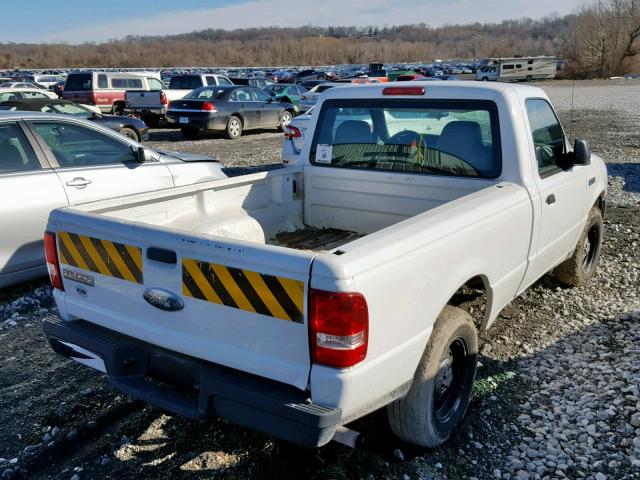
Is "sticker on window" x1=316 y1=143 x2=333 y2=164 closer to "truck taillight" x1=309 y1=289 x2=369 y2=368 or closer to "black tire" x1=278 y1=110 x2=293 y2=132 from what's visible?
"truck taillight" x1=309 y1=289 x2=369 y2=368

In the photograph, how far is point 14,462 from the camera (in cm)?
316

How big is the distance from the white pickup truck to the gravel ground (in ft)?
1.04

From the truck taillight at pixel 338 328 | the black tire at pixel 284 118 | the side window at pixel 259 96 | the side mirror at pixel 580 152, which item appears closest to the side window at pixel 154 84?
the side window at pixel 259 96

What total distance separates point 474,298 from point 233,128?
15.1 m

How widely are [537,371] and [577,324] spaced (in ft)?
3.19

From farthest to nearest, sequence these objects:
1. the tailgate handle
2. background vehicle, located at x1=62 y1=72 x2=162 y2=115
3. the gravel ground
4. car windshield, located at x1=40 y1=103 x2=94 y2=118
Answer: background vehicle, located at x1=62 y1=72 x2=162 y2=115 → car windshield, located at x1=40 y1=103 x2=94 y2=118 → the gravel ground → the tailgate handle

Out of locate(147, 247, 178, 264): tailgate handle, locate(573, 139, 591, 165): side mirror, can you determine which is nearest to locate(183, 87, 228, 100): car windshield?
locate(573, 139, 591, 165): side mirror

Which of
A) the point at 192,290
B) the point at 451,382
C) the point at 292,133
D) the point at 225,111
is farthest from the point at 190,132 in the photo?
A: the point at 192,290

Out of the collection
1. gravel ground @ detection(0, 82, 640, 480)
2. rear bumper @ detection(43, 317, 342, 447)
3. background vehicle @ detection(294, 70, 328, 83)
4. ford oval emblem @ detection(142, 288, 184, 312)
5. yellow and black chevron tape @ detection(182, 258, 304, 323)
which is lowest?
gravel ground @ detection(0, 82, 640, 480)

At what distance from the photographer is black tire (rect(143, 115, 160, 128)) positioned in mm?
20156

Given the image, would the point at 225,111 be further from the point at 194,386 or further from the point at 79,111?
the point at 194,386

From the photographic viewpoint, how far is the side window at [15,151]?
17.3 ft

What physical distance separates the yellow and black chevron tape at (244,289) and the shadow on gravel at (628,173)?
885 cm

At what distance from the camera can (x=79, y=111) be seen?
1338cm
